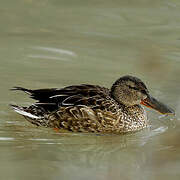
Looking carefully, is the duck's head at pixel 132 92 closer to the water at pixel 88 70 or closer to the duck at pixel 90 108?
the duck at pixel 90 108

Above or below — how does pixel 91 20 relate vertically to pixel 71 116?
above

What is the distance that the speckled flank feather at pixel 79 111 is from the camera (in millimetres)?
7922

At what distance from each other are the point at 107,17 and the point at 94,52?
1.93 m

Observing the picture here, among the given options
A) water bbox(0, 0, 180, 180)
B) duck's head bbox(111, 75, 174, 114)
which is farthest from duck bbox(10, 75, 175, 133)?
water bbox(0, 0, 180, 180)

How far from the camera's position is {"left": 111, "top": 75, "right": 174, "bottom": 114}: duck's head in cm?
819

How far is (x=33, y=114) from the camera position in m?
8.15

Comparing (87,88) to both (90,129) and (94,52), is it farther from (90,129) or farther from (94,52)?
(94,52)

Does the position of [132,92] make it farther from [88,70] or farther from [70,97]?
[88,70]

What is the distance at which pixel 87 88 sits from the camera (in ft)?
26.4

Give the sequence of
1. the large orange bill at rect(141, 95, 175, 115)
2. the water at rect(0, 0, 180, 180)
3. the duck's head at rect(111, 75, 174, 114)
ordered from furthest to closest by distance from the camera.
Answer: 1. the duck's head at rect(111, 75, 174, 114)
2. the large orange bill at rect(141, 95, 175, 115)
3. the water at rect(0, 0, 180, 180)

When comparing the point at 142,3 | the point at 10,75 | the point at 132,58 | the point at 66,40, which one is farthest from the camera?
the point at 142,3

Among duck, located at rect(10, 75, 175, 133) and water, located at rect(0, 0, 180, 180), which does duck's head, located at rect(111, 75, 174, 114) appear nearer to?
duck, located at rect(10, 75, 175, 133)

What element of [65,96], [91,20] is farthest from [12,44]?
[65,96]

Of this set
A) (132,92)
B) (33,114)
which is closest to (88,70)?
(132,92)
